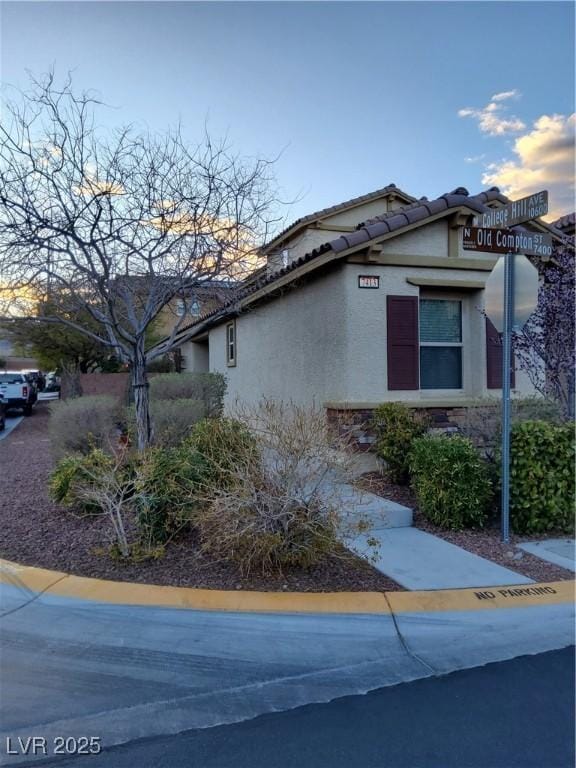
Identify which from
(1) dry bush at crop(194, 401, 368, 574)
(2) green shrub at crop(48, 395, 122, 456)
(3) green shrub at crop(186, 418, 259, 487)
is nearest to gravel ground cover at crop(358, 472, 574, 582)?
(1) dry bush at crop(194, 401, 368, 574)

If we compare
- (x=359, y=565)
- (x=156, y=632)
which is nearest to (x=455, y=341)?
(x=359, y=565)

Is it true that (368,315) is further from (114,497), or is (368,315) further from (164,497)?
(114,497)

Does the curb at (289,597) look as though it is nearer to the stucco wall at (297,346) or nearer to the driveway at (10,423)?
the stucco wall at (297,346)

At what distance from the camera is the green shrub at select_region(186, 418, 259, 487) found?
5.02 metres

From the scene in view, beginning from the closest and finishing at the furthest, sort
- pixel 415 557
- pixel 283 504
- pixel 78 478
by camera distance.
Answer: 1. pixel 283 504
2. pixel 415 557
3. pixel 78 478

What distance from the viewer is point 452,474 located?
6031 millimetres

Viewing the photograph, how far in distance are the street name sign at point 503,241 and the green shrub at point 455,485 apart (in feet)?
7.07

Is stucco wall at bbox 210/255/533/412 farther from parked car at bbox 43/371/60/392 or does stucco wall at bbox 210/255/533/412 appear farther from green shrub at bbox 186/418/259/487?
parked car at bbox 43/371/60/392

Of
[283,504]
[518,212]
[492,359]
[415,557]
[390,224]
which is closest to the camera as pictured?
[283,504]

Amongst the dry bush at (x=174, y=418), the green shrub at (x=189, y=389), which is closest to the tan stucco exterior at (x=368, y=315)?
the dry bush at (x=174, y=418)

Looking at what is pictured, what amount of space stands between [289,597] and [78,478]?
9.05ft

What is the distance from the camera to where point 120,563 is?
491cm

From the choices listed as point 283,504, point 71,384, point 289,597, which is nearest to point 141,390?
point 283,504

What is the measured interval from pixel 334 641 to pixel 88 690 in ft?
5.24
